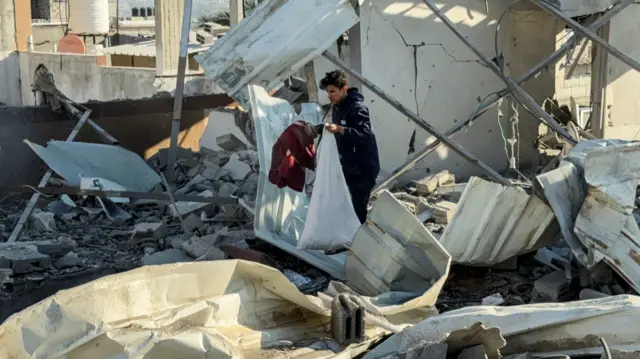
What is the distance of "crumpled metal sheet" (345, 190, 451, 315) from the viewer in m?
5.12

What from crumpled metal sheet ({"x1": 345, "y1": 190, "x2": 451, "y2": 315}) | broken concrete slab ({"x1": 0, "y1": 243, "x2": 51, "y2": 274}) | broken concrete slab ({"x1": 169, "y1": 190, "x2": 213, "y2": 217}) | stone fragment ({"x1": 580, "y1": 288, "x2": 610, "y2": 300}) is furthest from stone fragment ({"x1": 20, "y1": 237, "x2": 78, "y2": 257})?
stone fragment ({"x1": 580, "y1": 288, "x2": 610, "y2": 300})

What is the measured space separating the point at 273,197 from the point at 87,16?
85.1ft

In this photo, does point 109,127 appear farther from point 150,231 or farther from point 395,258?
point 395,258

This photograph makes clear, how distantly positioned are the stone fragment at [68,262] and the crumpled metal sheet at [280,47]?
1.89 metres

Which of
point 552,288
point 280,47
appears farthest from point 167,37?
point 552,288

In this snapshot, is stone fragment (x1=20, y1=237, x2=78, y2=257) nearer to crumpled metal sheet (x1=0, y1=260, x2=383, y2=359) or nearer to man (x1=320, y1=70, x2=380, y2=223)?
man (x1=320, y1=70, x2=380, y2=223)

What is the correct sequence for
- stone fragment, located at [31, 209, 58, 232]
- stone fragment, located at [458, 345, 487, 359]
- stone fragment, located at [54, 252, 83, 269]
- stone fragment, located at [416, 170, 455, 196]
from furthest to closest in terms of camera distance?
stone fragment, located at [416, 170, 455, 196] → stone fragment, located at [31, 209, 58, 232] → stone fragment, located at [54, 252, 83, 269] → stone fragment, located at [458, 345, 487, 359]

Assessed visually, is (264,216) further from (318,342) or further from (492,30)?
(492,30)

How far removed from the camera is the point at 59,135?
1098cm

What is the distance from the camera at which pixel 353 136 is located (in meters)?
6.32

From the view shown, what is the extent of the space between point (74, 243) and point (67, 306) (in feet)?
15.0

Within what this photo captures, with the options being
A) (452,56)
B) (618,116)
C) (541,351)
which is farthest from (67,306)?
(618,116)

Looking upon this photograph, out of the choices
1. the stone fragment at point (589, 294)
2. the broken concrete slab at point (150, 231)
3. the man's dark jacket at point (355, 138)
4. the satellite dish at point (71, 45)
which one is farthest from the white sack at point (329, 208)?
the satellite dish at point (71, 45)

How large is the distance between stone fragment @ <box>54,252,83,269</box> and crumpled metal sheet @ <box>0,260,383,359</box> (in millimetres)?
3507
